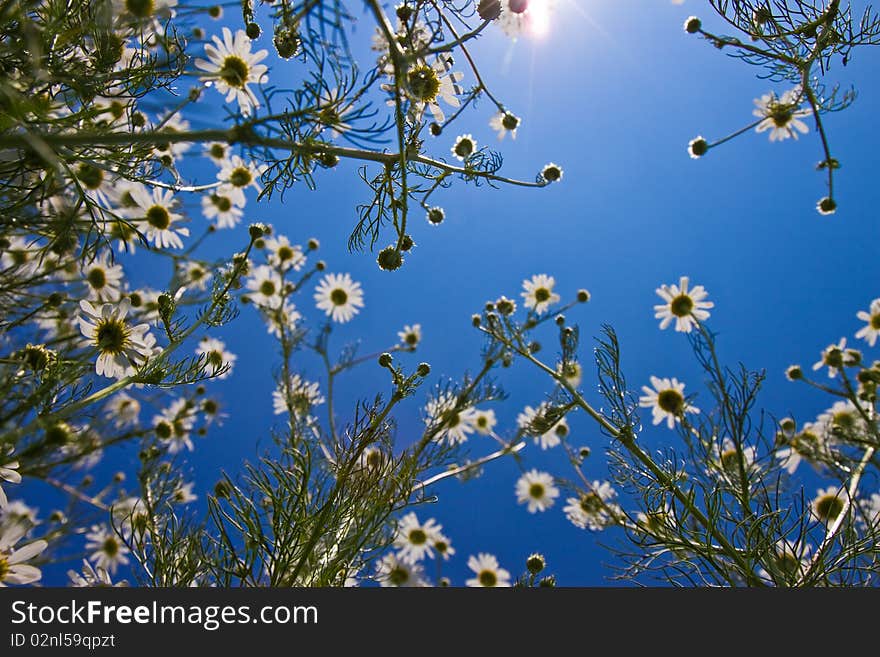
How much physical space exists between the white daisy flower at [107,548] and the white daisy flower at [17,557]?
226 cm

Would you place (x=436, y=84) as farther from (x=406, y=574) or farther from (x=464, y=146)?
(x=406, y=574)

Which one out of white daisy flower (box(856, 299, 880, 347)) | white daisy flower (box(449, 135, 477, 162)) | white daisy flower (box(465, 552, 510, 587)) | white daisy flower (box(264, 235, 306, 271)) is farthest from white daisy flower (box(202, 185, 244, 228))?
white daisy flower (box(856, 299, 880, 347))

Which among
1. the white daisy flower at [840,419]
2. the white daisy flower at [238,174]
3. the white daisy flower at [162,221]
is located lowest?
the white daisy flower at [840,419]

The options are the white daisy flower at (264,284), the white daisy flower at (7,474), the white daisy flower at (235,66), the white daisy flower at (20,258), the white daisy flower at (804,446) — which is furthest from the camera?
the white daisy flower at (264,284)

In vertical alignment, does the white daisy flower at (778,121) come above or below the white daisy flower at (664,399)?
above

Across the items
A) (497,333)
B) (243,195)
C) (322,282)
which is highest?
(322,282)

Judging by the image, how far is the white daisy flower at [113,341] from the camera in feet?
6.32

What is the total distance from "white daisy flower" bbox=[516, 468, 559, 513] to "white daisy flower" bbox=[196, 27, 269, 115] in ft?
12.2

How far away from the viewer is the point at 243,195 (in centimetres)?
302

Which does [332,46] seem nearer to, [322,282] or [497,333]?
[497,333]

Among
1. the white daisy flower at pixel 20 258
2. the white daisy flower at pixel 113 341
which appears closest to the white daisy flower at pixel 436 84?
the white daisy flower at pixel 113 341

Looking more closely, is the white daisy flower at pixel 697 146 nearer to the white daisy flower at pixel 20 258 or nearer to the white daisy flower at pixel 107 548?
the white daisy flower at pixel 20 258

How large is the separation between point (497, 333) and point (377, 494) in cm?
122

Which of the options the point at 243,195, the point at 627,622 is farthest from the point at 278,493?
the point at 243,195
